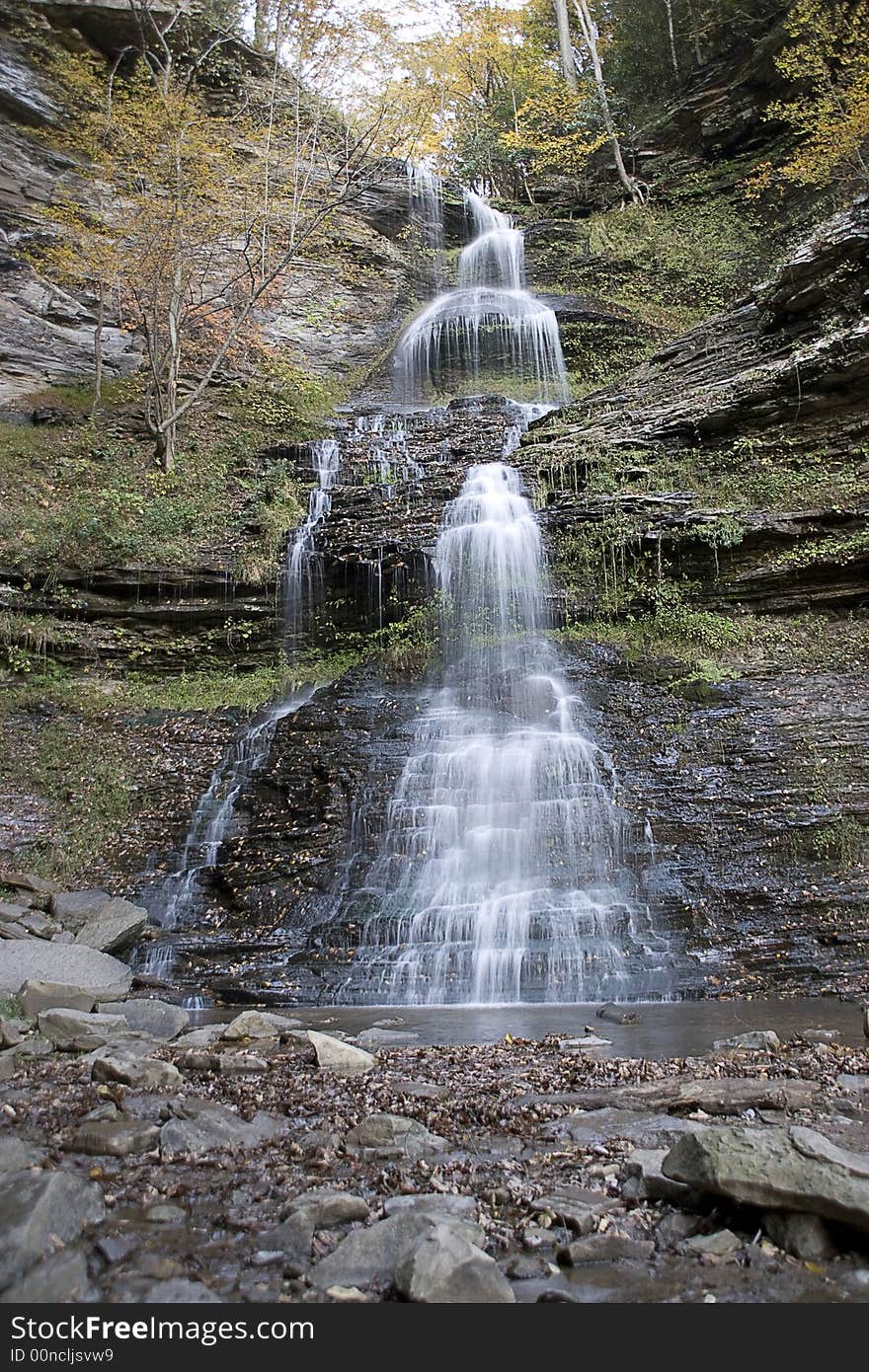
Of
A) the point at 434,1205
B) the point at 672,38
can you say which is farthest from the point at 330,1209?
the point at 672,38

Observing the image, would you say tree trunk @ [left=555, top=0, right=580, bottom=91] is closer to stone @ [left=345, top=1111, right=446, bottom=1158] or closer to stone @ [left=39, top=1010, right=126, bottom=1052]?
stone @ [left=39, top=1010, right=126, bottom=1052]

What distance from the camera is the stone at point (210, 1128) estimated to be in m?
3.03

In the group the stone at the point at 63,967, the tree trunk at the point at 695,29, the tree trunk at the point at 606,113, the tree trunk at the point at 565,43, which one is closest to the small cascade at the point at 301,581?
the stone at the point at 63,967

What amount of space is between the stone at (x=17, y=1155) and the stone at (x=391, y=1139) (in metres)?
1.15

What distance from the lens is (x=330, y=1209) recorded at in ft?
7.92

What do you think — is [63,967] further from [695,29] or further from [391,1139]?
[695,29]

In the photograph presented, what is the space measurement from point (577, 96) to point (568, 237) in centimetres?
581

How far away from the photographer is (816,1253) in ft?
6.88

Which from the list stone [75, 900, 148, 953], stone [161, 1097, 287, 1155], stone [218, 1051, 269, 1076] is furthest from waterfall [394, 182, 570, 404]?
stone [161, 1097, 287, 1155]

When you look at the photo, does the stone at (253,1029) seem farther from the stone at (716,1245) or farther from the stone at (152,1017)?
the stone at (716,1245)

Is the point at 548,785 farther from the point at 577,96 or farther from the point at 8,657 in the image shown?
the point at 577,96

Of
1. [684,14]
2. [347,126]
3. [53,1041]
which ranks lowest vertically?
[53,1041]

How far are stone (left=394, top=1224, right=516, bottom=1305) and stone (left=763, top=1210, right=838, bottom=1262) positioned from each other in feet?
2.58
